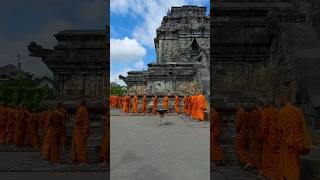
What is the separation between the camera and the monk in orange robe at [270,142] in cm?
712

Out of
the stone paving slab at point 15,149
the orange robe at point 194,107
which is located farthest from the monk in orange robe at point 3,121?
the orange robe at point 194,107

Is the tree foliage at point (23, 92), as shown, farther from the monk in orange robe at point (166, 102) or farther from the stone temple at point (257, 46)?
the monk in orange robe at point (166, 102)

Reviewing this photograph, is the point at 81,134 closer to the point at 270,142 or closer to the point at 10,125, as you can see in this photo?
the point at 270,142

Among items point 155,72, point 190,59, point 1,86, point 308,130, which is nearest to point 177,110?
point 155,72

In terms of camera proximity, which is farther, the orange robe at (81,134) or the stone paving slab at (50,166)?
the orange robe at (81,134)

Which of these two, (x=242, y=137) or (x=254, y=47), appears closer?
(x=242, y=137)

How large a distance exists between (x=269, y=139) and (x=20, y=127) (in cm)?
821

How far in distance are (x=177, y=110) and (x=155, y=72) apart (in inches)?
200

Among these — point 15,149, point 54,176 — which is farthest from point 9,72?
point 54,176

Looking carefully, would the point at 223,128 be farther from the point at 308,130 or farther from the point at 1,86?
the point at 1,86

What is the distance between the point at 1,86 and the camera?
1756 centimetres

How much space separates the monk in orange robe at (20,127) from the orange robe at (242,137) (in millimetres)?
7001

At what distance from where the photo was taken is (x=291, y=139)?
6359 mm

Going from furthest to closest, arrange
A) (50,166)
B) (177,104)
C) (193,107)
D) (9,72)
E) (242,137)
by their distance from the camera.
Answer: (177,104) → (193,107) → (9,72) → (50,166) → (242,137)
